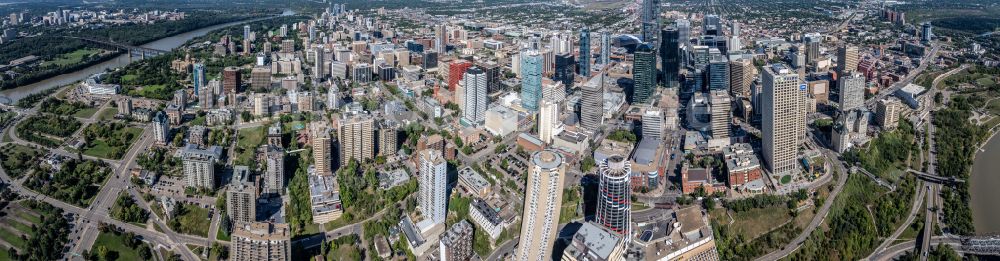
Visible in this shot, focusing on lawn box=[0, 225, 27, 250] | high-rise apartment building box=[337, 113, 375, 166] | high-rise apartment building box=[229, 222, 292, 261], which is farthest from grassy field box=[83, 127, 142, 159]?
high-rise apartment building box=[229, 222, 292, 261]

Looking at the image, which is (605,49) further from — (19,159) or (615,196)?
(19,159)

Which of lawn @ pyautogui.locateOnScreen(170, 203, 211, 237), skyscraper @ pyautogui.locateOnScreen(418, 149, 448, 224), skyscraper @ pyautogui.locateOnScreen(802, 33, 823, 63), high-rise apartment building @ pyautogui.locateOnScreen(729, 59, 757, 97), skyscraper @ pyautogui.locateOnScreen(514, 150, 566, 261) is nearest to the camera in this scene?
skyscraper @ pyautogui.locateOnScreen(514, 150, 566, 261)

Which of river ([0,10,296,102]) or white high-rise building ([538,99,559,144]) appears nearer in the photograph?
white high-rise building ([538,99,559,144])

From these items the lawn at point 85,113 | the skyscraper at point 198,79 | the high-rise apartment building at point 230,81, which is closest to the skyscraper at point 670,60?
the high-rise apartment building at point 230,81

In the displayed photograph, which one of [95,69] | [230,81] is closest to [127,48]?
[95,69]

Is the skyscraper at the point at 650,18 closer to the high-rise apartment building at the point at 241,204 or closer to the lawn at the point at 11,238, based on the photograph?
the high-rise apartment building at the point at 241,204

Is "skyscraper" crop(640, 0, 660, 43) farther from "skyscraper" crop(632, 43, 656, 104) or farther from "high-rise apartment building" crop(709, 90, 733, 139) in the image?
"high-rise apartment building" crop(709, 90, 733, 139)

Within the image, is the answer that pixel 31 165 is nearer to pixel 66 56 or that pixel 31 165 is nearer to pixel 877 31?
pixel 66 56
